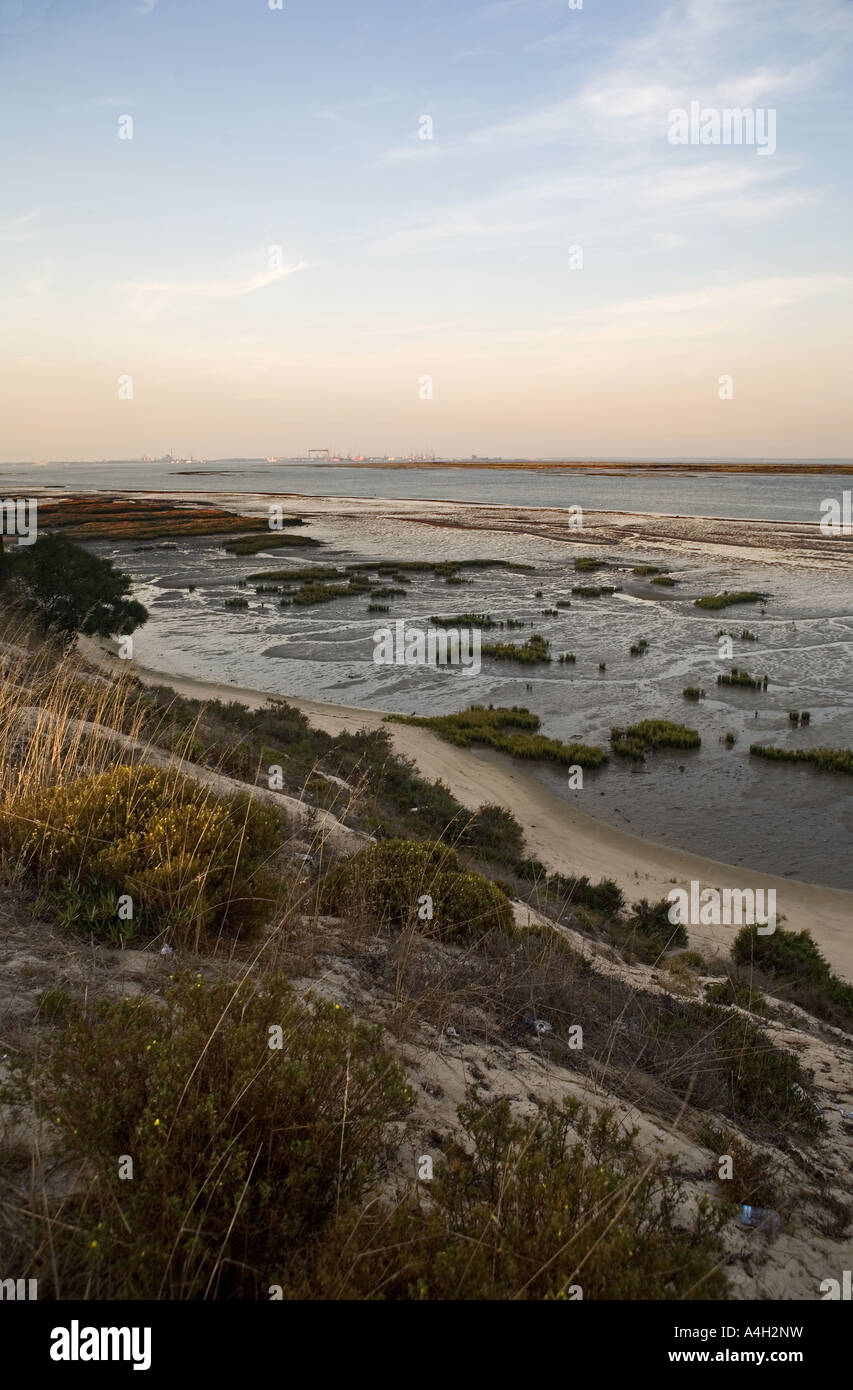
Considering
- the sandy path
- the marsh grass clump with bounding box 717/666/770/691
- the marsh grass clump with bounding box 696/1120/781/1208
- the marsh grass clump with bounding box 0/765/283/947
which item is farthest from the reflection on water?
the marsh grass clump with bounding box 0/765/283/947

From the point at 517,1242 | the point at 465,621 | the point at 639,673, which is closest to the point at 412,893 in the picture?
the point at 517,1242

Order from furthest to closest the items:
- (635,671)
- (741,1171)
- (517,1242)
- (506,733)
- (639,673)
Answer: (635,671) < (639,673) < (506,733) < (741,1171) < (517,1242)

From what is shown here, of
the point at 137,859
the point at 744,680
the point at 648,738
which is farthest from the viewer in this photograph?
the point at 744,680

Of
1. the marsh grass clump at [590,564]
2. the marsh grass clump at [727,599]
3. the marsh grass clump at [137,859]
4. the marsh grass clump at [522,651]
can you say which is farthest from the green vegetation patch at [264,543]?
the marsh grass clump at [137,859]

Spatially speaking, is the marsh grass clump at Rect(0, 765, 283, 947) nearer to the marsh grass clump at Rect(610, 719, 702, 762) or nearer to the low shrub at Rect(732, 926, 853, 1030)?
the low shrub at Rect(732, 926, 853, 1030)

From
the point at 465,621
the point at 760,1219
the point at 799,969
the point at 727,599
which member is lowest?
the point at 799,969

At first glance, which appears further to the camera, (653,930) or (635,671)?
(635,671)

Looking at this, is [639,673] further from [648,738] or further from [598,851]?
[598,851]
